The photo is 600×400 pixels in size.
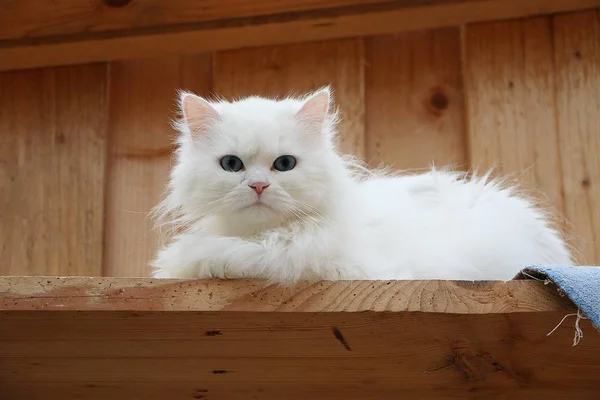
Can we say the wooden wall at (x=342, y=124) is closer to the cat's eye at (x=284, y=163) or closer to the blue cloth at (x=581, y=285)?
the cat's eye at (x=284, y=163)

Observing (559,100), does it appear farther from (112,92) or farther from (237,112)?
(112,92)

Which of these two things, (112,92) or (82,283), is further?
(112,92)

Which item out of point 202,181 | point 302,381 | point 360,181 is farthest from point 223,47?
point 302,381

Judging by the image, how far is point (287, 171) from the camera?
120 centimetres

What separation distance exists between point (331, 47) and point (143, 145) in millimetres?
489

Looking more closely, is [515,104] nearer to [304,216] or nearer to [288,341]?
[304,216]

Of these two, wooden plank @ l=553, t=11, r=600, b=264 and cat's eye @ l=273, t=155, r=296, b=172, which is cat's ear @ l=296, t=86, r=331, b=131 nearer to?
cat's eye @ l=273, t=155, r=296, b=172

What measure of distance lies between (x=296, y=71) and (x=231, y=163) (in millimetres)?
581

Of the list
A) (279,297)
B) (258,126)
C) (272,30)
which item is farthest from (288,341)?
(272,30)

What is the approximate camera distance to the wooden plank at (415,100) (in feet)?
5.49

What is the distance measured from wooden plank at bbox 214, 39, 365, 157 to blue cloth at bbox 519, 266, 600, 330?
31.4 inches

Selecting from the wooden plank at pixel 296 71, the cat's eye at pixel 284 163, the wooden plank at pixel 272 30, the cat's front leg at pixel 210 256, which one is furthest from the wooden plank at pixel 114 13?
the cat's front leg at pixel 210 256

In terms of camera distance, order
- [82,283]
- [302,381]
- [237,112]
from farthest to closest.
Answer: [237,112], [302,381], [82,283]

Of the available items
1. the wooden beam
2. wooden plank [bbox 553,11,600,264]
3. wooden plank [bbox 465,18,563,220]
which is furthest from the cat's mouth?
wooden plank [bbox 553,11,600,264]
